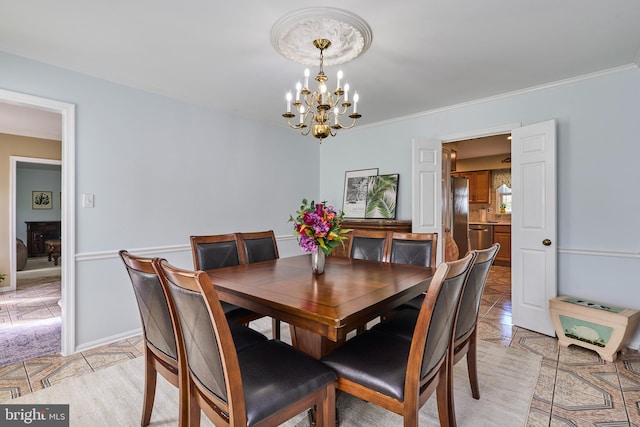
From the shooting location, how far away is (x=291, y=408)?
3.99 feet

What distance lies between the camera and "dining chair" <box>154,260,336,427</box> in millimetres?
1070

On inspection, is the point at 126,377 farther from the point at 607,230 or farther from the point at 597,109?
the point at 597,109

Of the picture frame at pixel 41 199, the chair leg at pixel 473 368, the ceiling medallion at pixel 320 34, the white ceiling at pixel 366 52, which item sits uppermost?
the white ceiling at pixel 366 52

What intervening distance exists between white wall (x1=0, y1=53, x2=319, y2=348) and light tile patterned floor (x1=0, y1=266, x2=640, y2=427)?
328 mm

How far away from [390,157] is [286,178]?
1.49 metres

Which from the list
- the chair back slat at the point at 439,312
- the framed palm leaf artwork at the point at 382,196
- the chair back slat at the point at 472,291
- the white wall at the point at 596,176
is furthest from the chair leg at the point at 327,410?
the framed palm leaf artwork at the point at 382,196

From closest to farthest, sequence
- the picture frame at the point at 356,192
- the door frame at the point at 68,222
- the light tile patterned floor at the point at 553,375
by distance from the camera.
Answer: the light tile patterned floor at the point at 553,375, the door frame at the point at 68,222, the picture frame at the point at 356,192

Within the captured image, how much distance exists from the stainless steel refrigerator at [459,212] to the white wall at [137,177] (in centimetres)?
351

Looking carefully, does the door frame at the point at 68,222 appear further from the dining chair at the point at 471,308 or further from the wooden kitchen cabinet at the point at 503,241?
the wooden kitchen cabinet at the point at 503,241

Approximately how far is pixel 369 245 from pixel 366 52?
159cm

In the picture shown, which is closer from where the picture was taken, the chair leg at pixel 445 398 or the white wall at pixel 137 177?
the chair leg at pixel 445 398

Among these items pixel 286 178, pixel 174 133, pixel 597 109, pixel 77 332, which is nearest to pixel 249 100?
pixel 174 133

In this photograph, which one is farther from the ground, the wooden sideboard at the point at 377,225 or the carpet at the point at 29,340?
the wooden sideboard at the point at 377,225

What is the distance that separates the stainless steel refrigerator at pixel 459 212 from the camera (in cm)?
570
